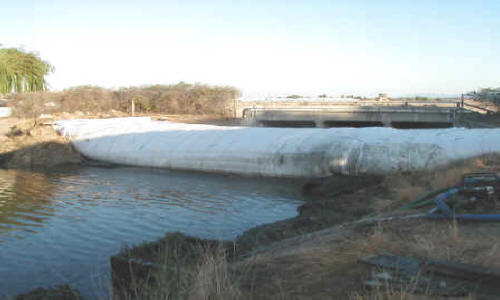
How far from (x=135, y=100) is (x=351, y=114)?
19.9 m

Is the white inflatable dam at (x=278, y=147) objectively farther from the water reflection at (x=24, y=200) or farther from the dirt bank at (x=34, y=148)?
the water reflection at (x=24, y=200)

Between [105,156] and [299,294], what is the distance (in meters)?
19.2

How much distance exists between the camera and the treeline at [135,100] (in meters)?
40.3

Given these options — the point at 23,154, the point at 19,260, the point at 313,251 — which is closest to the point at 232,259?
the point at 313,251

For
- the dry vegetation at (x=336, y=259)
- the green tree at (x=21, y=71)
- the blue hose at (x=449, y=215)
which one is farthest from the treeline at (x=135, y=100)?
the dry vegetation at (x=336, y=259)

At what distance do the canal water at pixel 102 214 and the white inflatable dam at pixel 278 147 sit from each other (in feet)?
2.55

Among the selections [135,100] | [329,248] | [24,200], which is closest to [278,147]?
[24,200]

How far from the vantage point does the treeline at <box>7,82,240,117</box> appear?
40.3 m

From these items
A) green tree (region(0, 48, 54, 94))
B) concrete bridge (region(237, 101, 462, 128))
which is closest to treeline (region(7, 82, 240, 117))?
concrete bridge (region(237, 101, 462, 128))

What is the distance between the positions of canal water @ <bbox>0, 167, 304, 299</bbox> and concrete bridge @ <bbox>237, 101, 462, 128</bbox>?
15733mm

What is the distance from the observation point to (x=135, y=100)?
1700 inches

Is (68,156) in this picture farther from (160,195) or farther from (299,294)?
(299,294)

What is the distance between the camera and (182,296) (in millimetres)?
4230

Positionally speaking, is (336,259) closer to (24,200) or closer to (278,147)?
(24,200)
